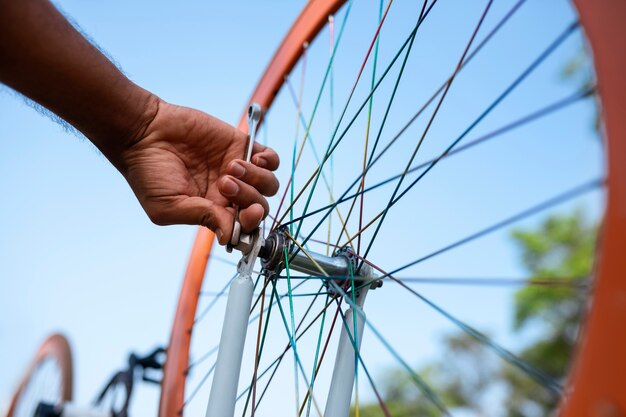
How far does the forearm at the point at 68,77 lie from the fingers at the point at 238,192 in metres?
0.11

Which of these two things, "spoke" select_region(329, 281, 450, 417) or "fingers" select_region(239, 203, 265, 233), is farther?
"fingers" select_region(239, 203, 265, 233)

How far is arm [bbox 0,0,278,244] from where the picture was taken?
560 mm

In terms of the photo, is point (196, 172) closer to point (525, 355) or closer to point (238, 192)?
point (238, 192)

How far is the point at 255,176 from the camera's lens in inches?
26.4

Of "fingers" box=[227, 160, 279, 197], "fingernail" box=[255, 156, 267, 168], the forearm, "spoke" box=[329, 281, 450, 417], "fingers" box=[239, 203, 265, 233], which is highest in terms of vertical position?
the forearm

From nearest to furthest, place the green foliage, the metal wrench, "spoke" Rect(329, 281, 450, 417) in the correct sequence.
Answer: "spoke" Rect(329, 281, 450, 417) < the metal wrench < the green foliage

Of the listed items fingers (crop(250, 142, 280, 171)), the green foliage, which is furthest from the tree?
fingers (crop(250, 142, 280, 171))

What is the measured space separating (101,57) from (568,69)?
6.98 meters

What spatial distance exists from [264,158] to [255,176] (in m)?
0.04

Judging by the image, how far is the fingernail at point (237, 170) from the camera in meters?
0.66

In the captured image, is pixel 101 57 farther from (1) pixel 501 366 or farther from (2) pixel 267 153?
(1) pixel 501 366

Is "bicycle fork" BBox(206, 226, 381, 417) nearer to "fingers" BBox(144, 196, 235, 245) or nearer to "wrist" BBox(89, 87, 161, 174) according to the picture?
"fingers" BBox(144, 196, 235, 245)

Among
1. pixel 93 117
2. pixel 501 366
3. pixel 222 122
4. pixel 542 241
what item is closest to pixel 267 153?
pixel 222 122

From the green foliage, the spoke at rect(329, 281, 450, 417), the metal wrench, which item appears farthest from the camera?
the green foliage
